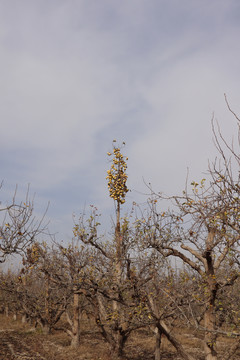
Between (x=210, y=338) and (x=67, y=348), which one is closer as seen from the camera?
(x=210, y=338)

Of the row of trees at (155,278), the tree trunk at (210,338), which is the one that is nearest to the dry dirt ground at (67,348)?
the row of trees at (155,278)

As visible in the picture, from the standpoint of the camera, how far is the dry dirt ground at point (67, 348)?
17.6 meters

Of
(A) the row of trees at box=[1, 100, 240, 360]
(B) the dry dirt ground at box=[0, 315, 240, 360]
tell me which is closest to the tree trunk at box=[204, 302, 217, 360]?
(A) the row of trees at box=[1, 100, 240, 360]

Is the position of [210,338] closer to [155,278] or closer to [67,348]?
[155,278]

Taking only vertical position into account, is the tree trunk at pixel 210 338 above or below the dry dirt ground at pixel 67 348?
above

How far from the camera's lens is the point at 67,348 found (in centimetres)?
1994

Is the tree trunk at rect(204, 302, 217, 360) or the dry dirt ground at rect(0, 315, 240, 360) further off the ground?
the tree trunk at rect(204, 302, 217, 360)

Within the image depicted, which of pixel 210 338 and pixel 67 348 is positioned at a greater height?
pixel 210 338

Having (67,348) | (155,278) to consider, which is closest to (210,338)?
(155,278)

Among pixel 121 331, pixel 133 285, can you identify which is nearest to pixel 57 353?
pixel 121 331

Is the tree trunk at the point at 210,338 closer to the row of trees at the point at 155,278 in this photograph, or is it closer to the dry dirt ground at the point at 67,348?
the row of trees at the point at 155,278

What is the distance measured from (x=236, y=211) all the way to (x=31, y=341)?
21.3 meters

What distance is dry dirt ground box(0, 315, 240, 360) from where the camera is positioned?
17641mm

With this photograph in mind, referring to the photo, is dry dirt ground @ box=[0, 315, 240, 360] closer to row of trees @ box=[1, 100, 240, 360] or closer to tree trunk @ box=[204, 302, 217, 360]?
row of trees @ box=[1, 100, 240, 360]
